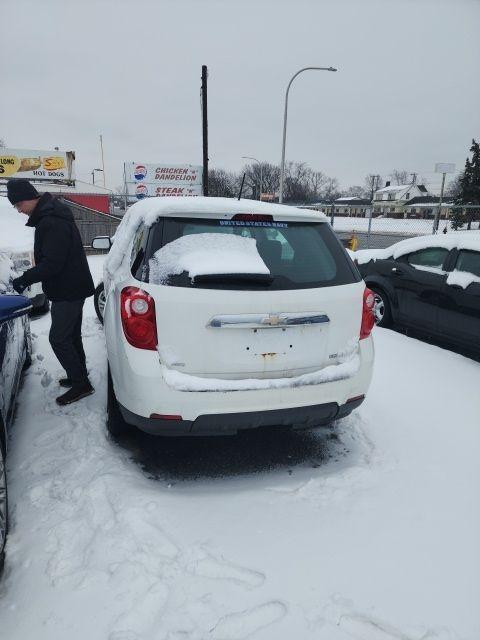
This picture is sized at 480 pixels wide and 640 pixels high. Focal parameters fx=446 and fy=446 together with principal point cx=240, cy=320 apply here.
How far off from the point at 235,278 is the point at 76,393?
2.15 meters

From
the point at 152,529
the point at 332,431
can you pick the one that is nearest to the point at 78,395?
the point at 152,529

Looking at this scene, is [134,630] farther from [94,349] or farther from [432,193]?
[432,193]

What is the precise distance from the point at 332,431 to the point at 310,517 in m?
1.12

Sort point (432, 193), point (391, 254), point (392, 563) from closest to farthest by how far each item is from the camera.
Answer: point (392, 563)
point (391, 254)
point (432, 193)

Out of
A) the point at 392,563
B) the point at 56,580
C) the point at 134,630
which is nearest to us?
the point at 134,630

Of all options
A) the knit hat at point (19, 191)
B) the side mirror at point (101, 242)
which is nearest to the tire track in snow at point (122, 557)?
the knit hat at point (19, 191)

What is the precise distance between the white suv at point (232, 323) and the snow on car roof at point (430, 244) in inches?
142

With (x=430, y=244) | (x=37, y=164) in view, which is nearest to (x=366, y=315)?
(x=430, y=244)

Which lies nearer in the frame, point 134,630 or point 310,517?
point 134,630

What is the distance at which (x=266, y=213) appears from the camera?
Answer: 2787mm

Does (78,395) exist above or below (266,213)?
below

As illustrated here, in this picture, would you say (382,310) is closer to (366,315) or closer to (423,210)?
(366,315)

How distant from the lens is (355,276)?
2.97 meters


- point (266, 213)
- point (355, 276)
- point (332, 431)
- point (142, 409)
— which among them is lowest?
point (332, 431)
